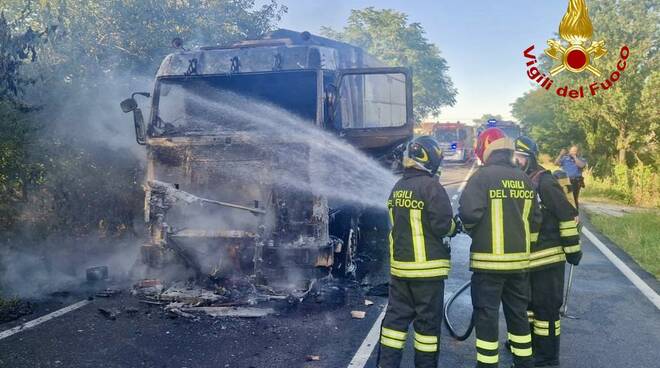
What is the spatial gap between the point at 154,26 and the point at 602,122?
51.1ft

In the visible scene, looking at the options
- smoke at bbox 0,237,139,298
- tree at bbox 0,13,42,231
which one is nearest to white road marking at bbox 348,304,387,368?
smoke at bbox 0,237,139,298

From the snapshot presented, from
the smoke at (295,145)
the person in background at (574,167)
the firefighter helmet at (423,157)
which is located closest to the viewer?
the firefighter helmet at (423,157)

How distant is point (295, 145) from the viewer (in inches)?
239

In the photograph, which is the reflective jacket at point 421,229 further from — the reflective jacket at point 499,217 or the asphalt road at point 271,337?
the asphalt road at point 271,337

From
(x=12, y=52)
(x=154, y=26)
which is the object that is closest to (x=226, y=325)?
(x=12, y=52)

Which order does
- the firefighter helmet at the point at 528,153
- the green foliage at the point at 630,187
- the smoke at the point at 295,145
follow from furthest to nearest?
the green foliage at the point at 630,187 → the smoke at the point at 295,145 → the firefighter helmet at the point at 528,153

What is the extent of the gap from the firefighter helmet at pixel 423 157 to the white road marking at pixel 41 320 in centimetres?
381

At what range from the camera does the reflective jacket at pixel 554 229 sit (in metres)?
4.28

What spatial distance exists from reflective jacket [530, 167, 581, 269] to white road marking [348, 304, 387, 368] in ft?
4.85

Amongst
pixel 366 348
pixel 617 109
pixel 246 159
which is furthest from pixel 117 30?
pixel 617 109

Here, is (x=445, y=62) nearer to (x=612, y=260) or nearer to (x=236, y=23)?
(x=236, y=23)

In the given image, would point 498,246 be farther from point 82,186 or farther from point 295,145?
point 82,186

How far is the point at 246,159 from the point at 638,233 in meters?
7.92

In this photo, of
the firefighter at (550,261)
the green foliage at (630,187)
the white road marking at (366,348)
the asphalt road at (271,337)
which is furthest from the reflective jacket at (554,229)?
the green foliage at (630,187)
